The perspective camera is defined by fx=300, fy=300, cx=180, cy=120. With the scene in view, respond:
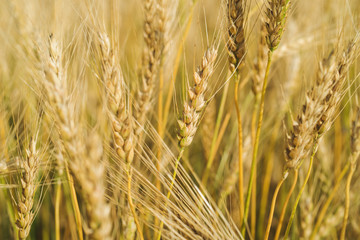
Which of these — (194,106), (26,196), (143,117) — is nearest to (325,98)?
(194,106)

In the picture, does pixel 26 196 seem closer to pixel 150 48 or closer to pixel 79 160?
pixel 79 160

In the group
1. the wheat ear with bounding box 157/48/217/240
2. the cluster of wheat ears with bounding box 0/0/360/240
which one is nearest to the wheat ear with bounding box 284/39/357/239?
the cluster of wheat ears with bounding box 0/0/360/240

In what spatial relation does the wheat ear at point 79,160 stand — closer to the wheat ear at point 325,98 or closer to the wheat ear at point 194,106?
the wheat ear at point 194,106

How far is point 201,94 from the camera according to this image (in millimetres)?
776

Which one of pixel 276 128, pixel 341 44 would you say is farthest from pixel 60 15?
pixel 276 128

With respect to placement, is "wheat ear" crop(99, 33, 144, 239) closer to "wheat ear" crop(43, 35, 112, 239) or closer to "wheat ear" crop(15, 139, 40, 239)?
"wheat ear" crop(43, 35, 112, 239)

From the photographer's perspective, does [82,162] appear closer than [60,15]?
Yes

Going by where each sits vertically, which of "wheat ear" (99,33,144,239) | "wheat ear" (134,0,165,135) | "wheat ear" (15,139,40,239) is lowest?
"wheat ear" (15,139,40,239)

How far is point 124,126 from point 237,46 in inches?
15.6

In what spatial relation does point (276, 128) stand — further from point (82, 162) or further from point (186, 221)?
point (82, 162)

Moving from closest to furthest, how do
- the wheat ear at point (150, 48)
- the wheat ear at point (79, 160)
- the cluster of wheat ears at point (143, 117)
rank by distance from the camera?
the wheat ear at point (79, 160)
the cluster of wheat ears at point (143, 117)
the wheat ear at point (150, 48)

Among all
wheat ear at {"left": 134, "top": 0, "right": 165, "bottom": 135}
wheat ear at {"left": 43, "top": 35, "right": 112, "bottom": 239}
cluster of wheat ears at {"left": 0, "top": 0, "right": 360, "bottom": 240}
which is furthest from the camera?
wheat ear at {"left": 134, "top": 0, "right": 165, "bottom": 135}

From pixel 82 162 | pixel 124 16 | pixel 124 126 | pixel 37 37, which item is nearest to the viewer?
pixel 82 162

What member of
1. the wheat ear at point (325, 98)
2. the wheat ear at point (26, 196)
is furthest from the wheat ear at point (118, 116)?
the wheat ear at point (325, 98)
